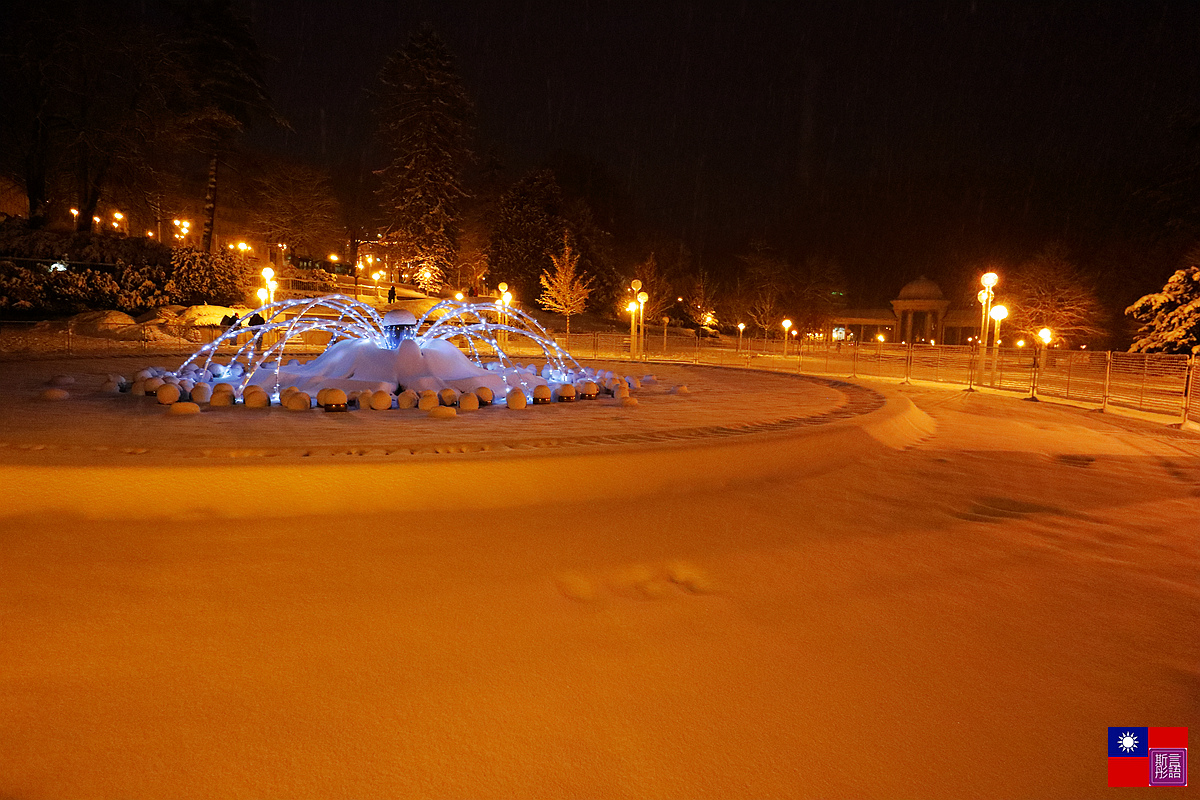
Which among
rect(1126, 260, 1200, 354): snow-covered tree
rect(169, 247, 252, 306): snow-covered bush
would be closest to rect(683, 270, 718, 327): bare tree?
rect(1126, 260, 1200, 354): snow-covered tree

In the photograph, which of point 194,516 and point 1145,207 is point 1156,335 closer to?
point 1145,207

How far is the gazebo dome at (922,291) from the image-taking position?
71.6 m

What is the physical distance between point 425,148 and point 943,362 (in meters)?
41.6

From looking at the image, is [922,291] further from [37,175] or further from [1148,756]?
[1148,756]

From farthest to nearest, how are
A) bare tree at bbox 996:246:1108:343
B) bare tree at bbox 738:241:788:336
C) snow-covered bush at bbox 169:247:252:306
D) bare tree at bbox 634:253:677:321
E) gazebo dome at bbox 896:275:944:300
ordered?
bare tree at bbox 738:241:788:336 → gazebo dome at bbox 896:275:944:300 → bare tree at bbox 634:253:677:321 → bare tree at bbox 996:246:1108:343 → snow-covered bush at bbox 169:247:252:306

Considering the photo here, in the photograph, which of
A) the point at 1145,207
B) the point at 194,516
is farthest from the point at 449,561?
the point at 1145,207

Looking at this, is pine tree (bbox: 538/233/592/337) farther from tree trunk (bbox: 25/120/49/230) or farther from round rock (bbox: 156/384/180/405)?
round rock (bbox: 156/384/180/405)

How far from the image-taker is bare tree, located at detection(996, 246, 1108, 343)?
46.4m

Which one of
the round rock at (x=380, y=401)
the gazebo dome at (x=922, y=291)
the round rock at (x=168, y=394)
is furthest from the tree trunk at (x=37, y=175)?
the gazebo dome at (x=922, y=291)

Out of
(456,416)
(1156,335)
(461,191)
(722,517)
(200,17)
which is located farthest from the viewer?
(461,191)

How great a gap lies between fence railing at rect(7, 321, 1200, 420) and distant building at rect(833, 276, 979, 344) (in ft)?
109

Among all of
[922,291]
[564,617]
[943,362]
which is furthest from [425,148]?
[564,617]

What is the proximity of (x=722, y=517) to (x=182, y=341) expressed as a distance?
28442mm

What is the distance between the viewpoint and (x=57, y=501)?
629 cm
